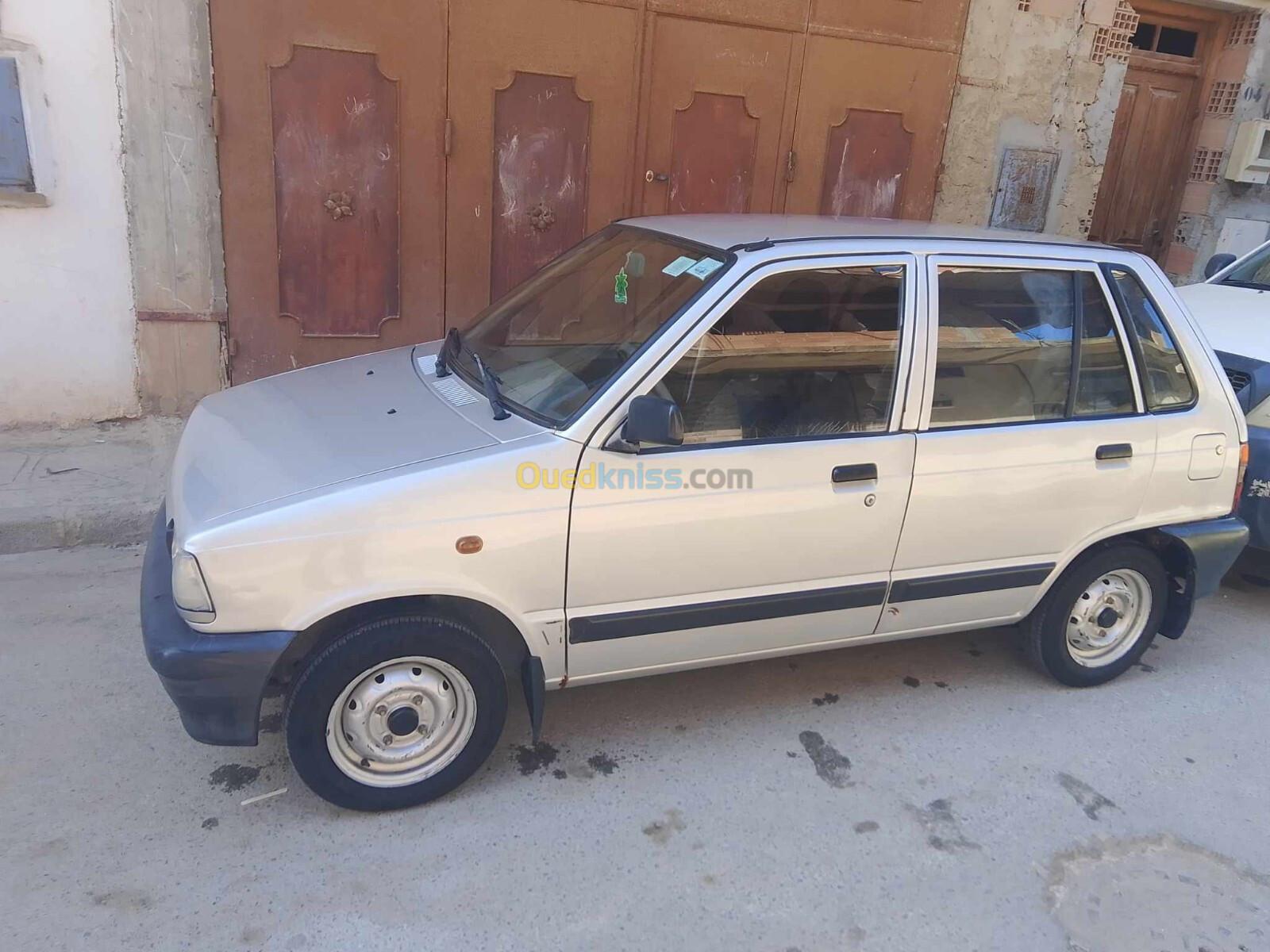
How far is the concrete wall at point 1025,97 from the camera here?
7.47 meters

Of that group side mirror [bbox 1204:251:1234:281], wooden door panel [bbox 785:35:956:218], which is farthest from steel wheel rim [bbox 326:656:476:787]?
side mirror [bbox 1204:251:1234:281]

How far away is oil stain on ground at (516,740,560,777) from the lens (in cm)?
326

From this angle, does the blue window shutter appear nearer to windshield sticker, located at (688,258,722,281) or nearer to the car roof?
the car roof

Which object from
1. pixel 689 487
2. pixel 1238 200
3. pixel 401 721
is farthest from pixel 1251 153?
pixel 401 721

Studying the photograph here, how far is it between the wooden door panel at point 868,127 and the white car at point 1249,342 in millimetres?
2231

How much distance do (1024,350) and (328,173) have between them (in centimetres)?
437

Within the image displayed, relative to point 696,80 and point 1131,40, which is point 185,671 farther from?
point 1131,40

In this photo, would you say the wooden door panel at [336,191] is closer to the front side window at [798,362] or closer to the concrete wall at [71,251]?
the concrete wall at [71,251]

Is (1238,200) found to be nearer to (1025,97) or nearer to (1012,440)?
(1025,97)

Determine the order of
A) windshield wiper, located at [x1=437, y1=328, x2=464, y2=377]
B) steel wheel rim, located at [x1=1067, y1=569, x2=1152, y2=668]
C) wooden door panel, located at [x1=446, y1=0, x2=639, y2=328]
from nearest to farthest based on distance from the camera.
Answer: windshield wiper, located at [x1=437, y1=328, x2=464, y2=377], steel wheel rim, located at [x1=1067, y1=569, x2=1152, y2=668], wooden door panel, located at [x1=446, y1=0, x2=639, y2=328]

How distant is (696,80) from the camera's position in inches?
262

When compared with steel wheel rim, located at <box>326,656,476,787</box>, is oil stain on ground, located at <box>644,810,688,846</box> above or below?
below

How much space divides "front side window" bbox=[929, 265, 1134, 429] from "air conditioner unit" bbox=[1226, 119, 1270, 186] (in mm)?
6497

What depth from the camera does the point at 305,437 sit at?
3074 mm
